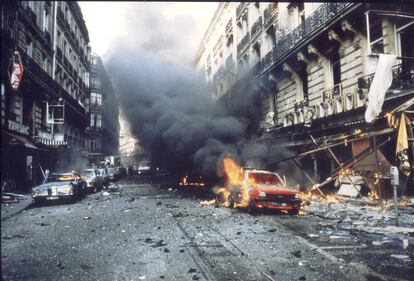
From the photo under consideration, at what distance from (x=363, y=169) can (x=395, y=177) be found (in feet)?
17.0

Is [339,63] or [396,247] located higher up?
[339,63]

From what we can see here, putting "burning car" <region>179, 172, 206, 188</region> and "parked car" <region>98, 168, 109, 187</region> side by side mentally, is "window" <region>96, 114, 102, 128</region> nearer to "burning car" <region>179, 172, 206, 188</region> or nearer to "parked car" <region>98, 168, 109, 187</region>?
"burning car" <region>179, 172, 206, 188</region>

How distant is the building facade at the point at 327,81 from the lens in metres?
12.7

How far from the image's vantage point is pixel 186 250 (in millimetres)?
6875

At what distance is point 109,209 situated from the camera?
13.4 m

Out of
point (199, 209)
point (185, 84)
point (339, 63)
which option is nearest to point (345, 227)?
point (199, 209)

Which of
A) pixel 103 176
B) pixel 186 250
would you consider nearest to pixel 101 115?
pixel 186 250

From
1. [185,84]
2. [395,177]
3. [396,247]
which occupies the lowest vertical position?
[396,247]

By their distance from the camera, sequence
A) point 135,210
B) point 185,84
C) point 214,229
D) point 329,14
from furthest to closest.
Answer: point 185,84
point 329,14
point 135,210
point 214,229

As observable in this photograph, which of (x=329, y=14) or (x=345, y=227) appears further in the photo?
(x=329, y=14)

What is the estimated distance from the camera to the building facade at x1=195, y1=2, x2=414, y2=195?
12.7 metres

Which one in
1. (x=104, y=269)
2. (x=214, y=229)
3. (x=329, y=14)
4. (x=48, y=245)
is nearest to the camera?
(x=104, y=269)

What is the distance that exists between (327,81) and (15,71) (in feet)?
61.0

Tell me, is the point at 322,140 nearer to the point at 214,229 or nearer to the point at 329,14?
the point at 329,14
